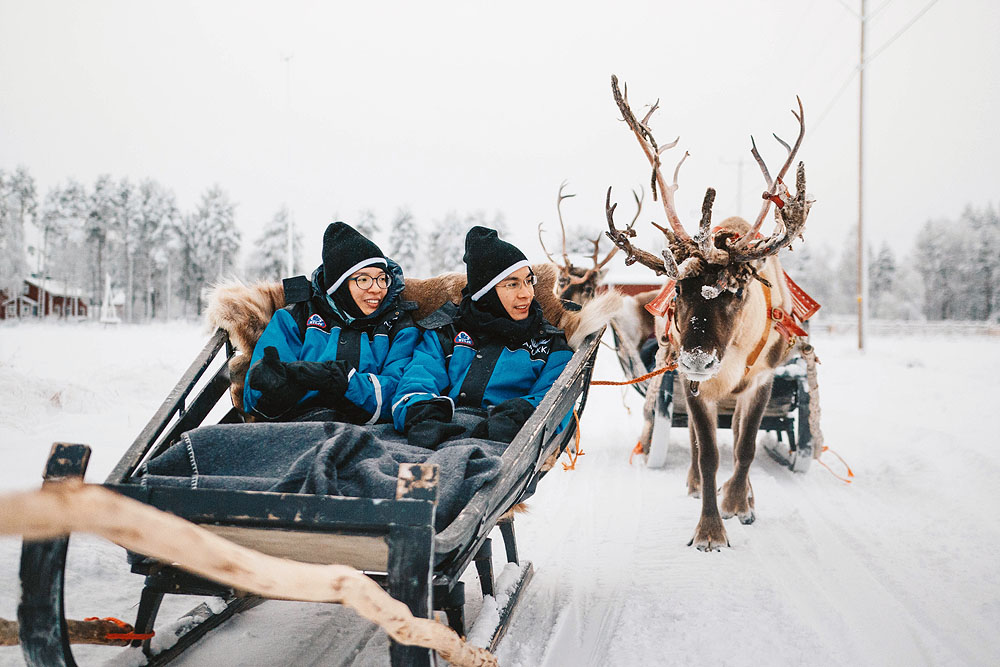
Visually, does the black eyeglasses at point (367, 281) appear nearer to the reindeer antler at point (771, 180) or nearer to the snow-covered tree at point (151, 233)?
the reindeer antler at point (771, 180)

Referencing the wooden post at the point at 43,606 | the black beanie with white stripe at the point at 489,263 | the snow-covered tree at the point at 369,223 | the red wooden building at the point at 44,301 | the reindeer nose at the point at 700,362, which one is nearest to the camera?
the wooden post at the point at 43,606

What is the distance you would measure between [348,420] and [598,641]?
1.36 meters

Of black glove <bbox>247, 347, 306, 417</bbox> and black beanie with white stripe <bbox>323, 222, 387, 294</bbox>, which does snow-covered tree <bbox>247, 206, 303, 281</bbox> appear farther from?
black glove <bbox>247, 347, 306, 417</bbox>

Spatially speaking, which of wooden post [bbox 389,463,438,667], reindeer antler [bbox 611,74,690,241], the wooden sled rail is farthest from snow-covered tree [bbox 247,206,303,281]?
the wooden sled rail

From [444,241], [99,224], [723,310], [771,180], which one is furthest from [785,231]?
[444,241]

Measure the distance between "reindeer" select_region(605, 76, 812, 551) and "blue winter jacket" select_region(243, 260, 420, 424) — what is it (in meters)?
1.42

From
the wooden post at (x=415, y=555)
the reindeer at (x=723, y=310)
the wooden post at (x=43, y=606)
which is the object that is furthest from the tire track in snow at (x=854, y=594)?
the wooden post at (x=43, y=606)

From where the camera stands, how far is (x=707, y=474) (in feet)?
12.4

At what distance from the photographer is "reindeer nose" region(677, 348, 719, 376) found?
311 cm

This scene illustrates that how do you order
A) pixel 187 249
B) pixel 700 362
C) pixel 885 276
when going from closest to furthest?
pixel 700 362 < pixel 187 249 < pixel 885 276

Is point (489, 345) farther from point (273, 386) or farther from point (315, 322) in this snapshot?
point (273, 386)

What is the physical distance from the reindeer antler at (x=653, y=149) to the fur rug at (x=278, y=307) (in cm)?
94

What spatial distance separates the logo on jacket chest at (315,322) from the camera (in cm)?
288

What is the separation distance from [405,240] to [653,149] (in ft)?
54.6
